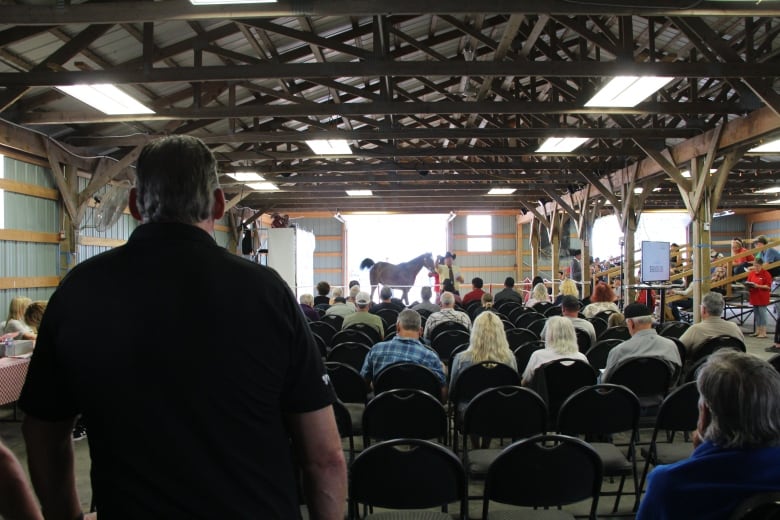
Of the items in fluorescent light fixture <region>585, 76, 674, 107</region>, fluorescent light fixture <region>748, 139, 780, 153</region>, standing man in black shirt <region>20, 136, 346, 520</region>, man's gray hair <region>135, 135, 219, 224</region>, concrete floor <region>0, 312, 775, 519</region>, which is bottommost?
concrete floor <region>0, 312, 775, 519</region>

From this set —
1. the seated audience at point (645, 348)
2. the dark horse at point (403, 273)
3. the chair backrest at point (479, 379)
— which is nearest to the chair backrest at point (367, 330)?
the chair backrest at point (479, 379)

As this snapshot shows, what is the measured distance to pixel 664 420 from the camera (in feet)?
11.9

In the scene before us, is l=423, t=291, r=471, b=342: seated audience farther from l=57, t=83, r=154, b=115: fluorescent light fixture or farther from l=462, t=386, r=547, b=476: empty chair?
l=57, t=83, r=154, b=115: fluorescent light fixture

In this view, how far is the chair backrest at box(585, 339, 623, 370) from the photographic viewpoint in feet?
18.4

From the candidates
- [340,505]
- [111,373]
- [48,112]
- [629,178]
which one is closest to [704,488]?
[340,505]

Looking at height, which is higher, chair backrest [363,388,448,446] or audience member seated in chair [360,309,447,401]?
audience member seated in chair [360,309,447,401]

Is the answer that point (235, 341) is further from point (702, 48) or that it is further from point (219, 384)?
point (702, 48)

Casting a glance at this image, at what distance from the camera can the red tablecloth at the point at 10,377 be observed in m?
4.98

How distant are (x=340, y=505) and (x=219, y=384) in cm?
42

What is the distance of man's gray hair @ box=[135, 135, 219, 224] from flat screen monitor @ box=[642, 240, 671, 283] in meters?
→ 10.9

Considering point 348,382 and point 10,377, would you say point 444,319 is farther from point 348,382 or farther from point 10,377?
point 10,377

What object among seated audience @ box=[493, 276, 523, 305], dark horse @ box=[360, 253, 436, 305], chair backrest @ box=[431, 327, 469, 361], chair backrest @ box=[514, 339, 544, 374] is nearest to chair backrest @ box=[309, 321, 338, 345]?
chair backrest @ box=[431, 327, 469, 361]

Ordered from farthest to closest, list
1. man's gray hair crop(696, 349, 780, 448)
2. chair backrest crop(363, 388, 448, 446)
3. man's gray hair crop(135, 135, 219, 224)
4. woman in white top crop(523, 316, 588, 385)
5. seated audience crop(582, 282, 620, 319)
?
1. seated audience crop(582, 282, 620, 319)
2. woman in white top crop(523, 316, 588, 385)
3. chair backrest crop(363, 388, 448, 446)
4. man's gray hair crop(696, 349, 780, 448)
5. man's gray hair crop(135, 135, 219, 224)

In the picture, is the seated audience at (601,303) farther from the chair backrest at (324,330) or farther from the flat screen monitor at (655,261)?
the chair backrest at (324,330)
